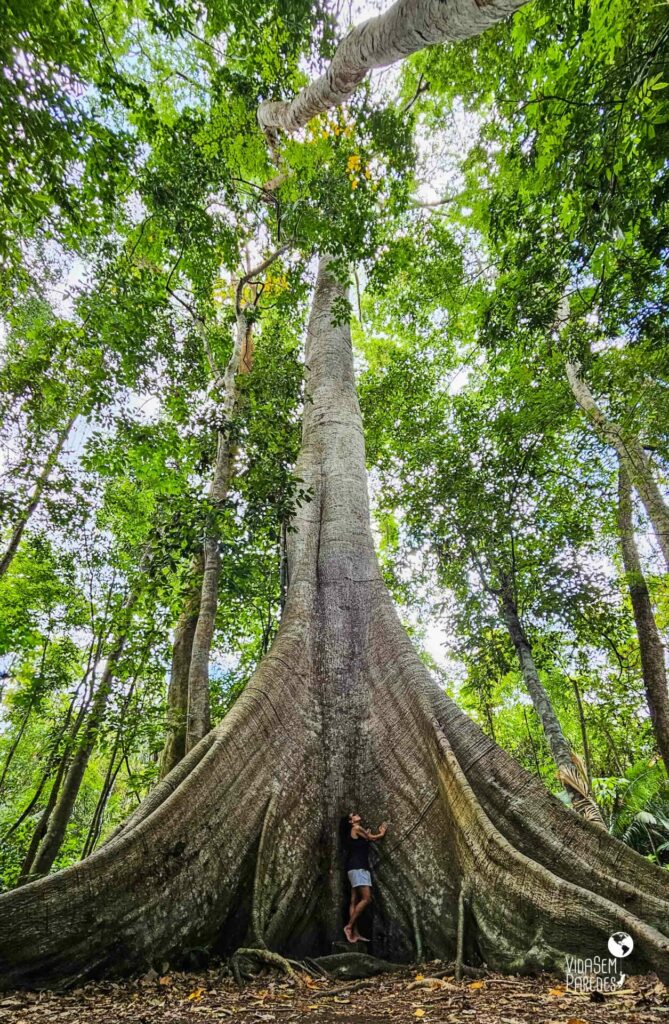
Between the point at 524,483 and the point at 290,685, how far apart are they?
4.76m

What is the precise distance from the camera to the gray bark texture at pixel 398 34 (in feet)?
9.06

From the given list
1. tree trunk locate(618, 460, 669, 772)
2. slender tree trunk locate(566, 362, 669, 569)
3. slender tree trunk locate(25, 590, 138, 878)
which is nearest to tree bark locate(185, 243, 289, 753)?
slender tree trunk locate(25, 590, 138, 878)

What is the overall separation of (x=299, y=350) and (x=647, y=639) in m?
6.17

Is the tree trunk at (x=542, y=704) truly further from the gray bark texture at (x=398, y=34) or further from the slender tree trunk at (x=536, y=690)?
the gray bark texture at (x=398, y=34)

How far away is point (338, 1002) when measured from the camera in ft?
7.66

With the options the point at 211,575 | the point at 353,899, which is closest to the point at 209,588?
the point at 211,575

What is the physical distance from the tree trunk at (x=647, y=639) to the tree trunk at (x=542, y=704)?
1.15m

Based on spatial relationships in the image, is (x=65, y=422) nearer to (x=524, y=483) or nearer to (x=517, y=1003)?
(x=524, y=483)

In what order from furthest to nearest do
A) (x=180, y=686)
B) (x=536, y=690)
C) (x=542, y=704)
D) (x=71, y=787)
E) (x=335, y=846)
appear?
(x=71, y=787) → (x=536, y=690) → (x=542, y=704) → (x=180, y=686) → (x=335, y=846)

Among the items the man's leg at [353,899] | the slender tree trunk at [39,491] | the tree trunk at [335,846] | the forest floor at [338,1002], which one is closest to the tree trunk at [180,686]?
the tree trunk at [335,846]

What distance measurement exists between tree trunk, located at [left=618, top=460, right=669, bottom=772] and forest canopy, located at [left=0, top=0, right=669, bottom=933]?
0.04 metres

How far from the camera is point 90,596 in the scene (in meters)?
8.84

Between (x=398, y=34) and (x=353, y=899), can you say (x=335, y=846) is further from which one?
(x=398, y=34)

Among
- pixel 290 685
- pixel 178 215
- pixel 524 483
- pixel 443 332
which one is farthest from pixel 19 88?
pixel 443 332
